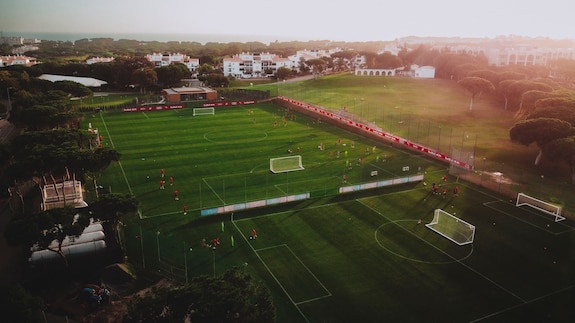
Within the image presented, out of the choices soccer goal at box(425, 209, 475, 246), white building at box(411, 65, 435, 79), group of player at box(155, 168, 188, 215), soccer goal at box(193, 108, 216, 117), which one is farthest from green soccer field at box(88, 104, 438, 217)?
white building at box(411, 65, 435, 79)

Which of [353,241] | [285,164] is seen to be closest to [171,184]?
[285,164]

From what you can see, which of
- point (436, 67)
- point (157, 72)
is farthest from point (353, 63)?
point (157, 72)

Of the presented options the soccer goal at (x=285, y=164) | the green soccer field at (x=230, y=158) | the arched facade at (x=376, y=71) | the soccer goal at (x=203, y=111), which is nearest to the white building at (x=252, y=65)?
the arched facade at (x=376, y=71)

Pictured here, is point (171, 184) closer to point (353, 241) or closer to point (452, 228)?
point (353, 241)

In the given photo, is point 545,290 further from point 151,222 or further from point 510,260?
point 151,222

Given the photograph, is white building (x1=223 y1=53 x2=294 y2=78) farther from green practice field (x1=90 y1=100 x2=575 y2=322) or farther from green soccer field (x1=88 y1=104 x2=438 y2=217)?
green practice field (x1=90 y1=100 x2=575 y2=322)
